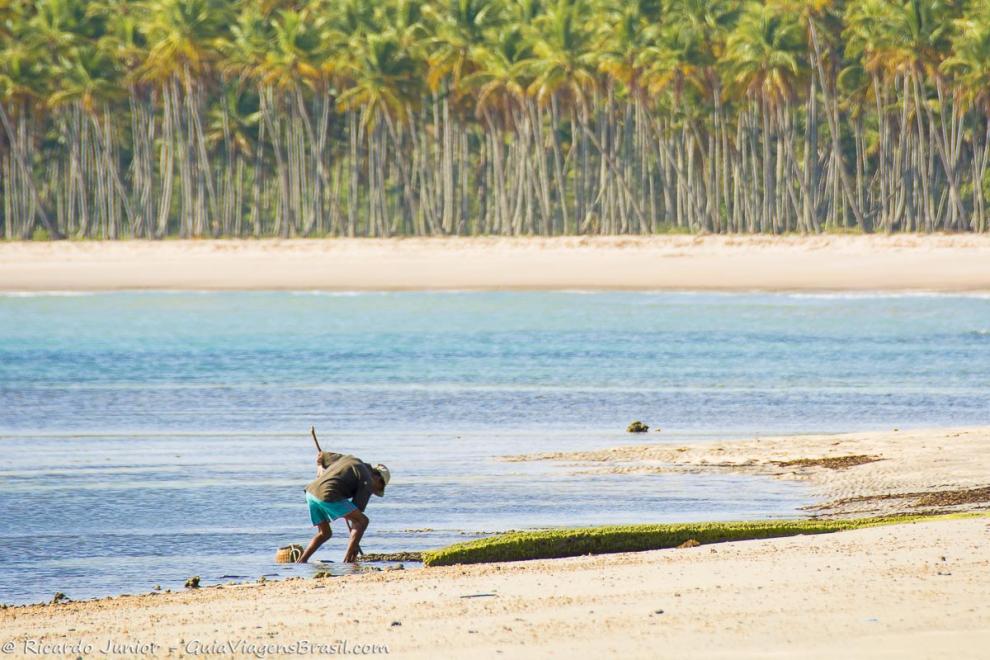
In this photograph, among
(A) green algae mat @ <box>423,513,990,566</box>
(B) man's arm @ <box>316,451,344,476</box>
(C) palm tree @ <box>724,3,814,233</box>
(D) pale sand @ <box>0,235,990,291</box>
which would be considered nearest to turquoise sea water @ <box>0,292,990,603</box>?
(B) man's arm @ <box>316,451,344,476</box>

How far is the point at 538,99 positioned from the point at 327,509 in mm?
64134

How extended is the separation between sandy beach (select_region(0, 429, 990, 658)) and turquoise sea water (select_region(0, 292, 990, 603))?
1783 mm

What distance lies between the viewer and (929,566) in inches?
357

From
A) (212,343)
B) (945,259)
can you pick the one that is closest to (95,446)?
(212,343)

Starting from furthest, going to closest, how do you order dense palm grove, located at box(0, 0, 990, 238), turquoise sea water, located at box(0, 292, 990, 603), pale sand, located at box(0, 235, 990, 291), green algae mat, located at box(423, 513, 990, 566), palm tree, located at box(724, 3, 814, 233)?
dense palm grove, located at box(0, 0, 990, 238)
palm tree, located at box(724, 3, 814, 233)
pale sand, located at box(0, 235, 990, 291)
turquoise sea water, located at box(0, 292, 990, 603)
green algae mat, located at box(423, 513, 990, 566)

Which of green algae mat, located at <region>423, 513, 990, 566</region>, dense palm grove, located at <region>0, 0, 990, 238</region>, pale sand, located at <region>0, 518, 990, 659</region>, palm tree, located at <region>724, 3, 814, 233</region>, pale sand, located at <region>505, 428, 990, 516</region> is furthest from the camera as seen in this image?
dense palm grove, located at <region>0, 0, 990, 238</region>

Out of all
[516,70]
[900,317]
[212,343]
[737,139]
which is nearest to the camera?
[212,343]

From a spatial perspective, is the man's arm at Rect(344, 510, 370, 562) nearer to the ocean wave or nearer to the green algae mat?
the green algae mat

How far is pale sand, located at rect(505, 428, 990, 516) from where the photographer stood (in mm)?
13242

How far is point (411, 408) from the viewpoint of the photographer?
22.3 metres

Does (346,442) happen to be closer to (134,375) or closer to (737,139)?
(134,375)

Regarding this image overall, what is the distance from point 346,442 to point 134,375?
11329 mm

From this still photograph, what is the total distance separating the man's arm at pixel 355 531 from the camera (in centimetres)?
1134

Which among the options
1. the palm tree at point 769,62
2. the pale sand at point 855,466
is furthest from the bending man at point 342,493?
the palm tree at point 769,62
